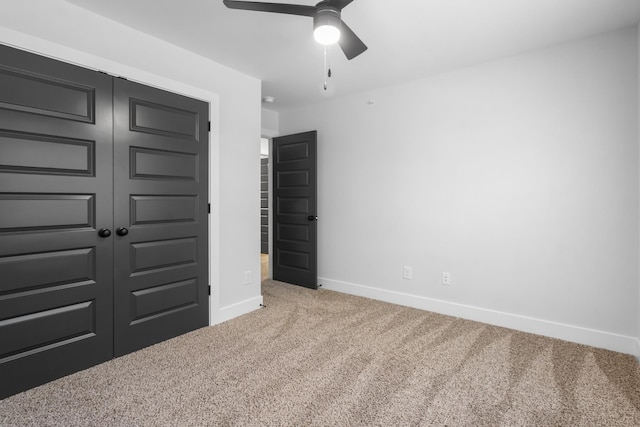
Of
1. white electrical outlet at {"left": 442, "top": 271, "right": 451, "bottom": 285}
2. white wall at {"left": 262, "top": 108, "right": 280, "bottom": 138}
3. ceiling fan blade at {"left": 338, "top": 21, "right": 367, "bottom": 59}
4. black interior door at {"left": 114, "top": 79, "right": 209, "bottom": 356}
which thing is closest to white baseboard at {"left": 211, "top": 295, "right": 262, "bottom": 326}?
black interior door at {"left": 114, "top": 79, "right": 209, "bottom": 356}

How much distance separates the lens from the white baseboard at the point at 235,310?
3076 millimetres

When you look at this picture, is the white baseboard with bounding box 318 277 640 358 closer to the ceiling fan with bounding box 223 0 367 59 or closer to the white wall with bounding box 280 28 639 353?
the white wall with bounding box 280 28 639 353

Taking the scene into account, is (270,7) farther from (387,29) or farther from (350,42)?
(387,29)

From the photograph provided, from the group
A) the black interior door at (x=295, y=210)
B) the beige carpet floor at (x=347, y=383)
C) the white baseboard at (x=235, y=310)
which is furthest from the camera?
the black interior door at (x=295, y=210)

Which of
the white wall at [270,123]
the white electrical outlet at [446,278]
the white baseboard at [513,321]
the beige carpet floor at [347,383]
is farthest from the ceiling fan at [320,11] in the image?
the white wall at [270,123]

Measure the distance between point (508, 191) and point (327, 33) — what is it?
7.16 feet

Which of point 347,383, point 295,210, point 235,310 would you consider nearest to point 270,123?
point 295,210

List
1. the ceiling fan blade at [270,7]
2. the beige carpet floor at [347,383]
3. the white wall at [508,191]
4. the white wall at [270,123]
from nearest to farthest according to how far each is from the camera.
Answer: the ceiling fan blade at [270,7] < the beige carpet floor at [347,383] < the white wall at [508,191] < the white wall at [270,123]

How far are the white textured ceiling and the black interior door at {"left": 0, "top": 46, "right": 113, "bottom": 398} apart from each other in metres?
0.63

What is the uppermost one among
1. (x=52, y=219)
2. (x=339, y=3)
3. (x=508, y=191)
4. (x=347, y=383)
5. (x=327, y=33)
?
(x=339, y=3)

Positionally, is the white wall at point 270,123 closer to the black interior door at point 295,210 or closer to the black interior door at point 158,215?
the black interior door at point 295,210

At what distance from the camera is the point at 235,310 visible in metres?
3.24

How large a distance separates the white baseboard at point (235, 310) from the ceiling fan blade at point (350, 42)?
8.09 feet

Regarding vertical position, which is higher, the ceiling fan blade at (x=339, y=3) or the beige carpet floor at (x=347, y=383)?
the ceiling fan blade at (x=339, y=3)
